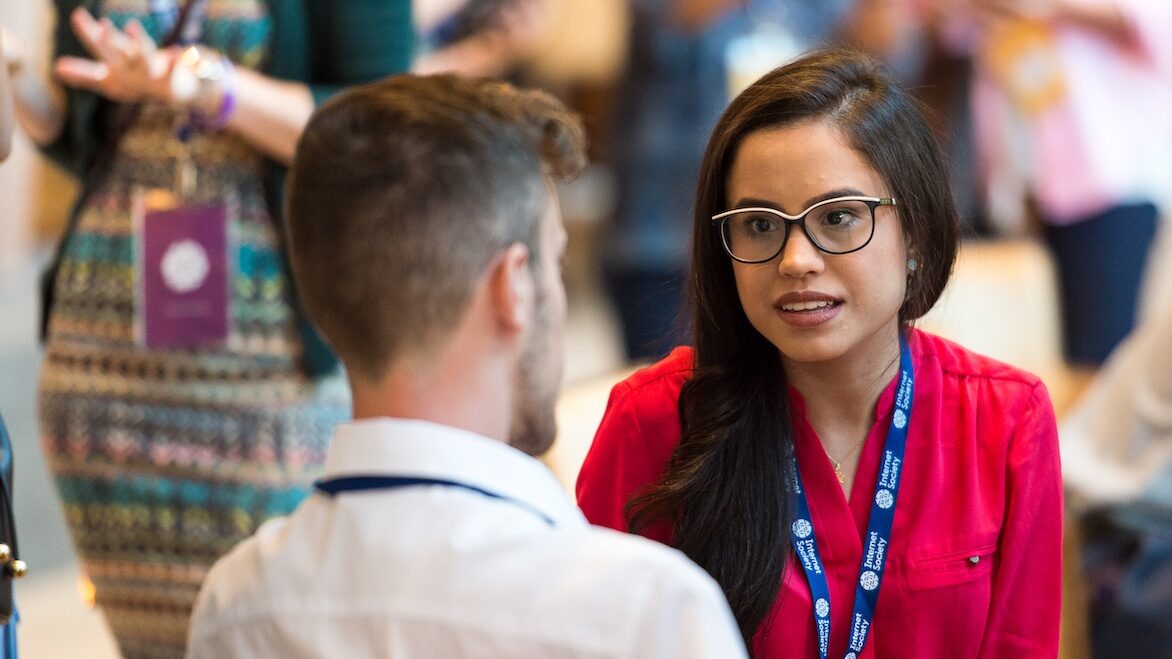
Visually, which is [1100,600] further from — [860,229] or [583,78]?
[583,78]

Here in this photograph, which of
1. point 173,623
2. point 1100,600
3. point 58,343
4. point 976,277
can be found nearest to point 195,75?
point 58,343

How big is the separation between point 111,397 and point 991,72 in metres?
3.11

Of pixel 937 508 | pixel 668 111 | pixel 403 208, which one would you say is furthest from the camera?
pixel 668 111

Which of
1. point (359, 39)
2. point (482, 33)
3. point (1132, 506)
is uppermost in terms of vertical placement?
point (482, 33)

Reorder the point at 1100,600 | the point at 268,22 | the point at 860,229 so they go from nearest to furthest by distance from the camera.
Result: the point at 860,229 → the point at 268,22 → the point at 1100,600

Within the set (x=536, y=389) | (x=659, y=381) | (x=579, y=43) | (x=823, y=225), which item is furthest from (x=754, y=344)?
(x=579, y=43)

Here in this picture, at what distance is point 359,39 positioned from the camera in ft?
7.08

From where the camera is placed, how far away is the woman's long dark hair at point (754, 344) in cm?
166

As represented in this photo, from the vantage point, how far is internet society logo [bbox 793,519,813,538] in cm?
170

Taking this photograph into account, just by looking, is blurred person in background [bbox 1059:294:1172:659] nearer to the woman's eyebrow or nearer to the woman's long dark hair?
the woman's long dark hair

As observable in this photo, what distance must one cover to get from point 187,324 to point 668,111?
1.93 m

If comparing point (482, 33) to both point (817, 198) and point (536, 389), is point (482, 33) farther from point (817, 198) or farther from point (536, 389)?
point (536, 389)

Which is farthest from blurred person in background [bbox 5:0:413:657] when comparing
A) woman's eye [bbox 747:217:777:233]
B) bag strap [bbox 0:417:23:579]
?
woman's eye [bbox 747:217:777:233]

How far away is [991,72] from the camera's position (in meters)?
4.36
